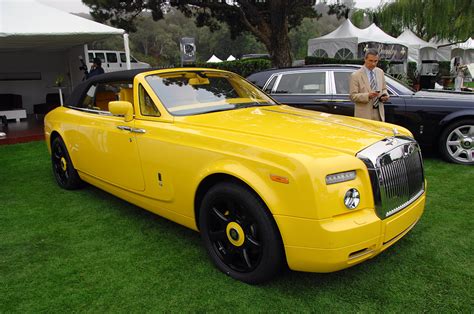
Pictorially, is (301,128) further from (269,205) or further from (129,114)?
(129,114)

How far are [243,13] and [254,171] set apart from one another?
1542 cm

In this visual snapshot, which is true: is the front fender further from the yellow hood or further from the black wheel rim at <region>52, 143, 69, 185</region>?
the black wheel rim at <region>52, 143, 69, 185</region>

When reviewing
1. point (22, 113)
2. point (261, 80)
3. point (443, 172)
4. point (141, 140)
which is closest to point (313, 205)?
point (141, 140)

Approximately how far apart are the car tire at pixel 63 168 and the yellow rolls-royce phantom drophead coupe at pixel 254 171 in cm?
82

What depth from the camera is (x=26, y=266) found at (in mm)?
3285

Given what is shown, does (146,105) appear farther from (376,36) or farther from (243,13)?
(376,36)

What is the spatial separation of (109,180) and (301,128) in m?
2.22

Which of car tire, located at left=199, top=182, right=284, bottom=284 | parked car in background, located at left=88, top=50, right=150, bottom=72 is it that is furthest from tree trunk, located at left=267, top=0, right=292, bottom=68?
car tire, located at left=199, top=182, right=284, bottom=284

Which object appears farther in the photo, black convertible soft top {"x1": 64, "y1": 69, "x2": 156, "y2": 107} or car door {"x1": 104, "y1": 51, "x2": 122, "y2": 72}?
car door {"x1": 104, "y1": 51, "x2": 122, "y2": 72}

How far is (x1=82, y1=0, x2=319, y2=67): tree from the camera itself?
51.2 ft

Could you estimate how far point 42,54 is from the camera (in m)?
14.8

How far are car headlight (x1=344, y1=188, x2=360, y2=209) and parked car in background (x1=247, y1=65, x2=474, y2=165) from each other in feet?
13.5

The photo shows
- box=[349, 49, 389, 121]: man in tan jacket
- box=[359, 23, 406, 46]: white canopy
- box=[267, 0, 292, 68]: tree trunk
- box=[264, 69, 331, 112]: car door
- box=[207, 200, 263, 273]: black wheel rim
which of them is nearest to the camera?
box=[207, 200, 263, 273]: black wheel rim

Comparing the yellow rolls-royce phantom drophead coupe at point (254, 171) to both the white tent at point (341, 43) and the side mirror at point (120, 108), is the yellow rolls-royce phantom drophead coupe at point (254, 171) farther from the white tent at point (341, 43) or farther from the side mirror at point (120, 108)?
the white tent at point (341, 43)
